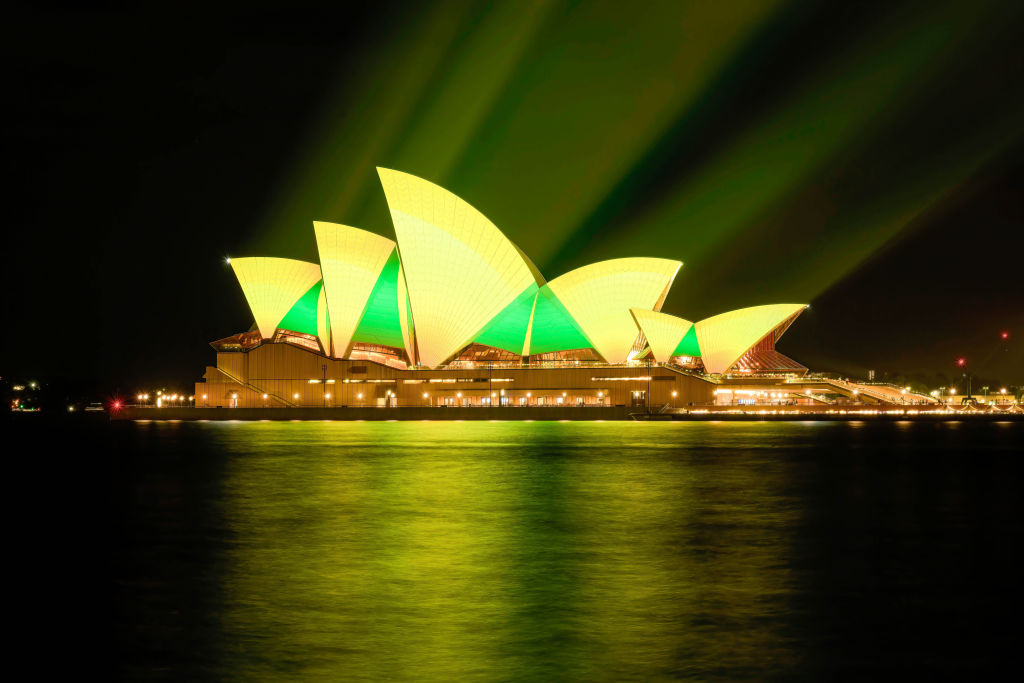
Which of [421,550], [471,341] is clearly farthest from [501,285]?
[421,550]

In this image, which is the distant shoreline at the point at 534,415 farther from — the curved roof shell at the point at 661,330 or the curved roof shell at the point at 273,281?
the curved roof shell at the point at 273,281

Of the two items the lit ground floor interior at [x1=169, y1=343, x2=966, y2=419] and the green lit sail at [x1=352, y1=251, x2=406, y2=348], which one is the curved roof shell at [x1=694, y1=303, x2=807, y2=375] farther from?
the green lit sail at [x1=352, y1=251, x2=406, y2=348]

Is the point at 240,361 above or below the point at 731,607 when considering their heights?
above

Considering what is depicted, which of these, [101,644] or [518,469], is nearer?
[101,644]

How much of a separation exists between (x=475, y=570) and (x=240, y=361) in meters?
62.4

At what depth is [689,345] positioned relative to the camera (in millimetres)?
76312

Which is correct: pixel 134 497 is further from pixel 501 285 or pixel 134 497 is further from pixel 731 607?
pixel 501 285

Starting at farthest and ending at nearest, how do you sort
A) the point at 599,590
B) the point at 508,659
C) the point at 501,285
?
the point at 501,285
the point at 599,590
the point at 508,659

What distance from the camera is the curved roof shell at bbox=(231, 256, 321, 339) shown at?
6931 centimetres

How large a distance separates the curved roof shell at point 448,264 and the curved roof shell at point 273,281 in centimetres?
954

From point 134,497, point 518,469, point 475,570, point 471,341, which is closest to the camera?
point 475,570

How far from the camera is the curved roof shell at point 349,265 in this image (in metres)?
64.4

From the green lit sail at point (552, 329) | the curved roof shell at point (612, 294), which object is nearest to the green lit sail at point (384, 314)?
the green lit sail at point (552, 329)

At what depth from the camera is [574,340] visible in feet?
243
